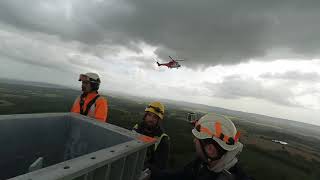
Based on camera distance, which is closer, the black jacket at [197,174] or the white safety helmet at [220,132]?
the black jacket at [197,174]

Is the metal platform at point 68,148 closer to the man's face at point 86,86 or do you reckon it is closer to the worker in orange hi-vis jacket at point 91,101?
the worker in orange hi-vis jacket at point 91,101

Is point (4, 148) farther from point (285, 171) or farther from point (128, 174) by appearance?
point (285, 171)

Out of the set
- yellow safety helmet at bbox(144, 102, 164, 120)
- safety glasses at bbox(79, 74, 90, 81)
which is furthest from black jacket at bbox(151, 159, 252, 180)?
safety glasses at bbox(79, 74, 90, 81)

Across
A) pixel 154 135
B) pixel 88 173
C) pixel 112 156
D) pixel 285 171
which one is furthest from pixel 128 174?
pixel 285 171

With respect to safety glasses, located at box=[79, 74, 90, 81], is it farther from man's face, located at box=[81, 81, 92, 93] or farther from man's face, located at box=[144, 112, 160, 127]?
man's face, located at box=[144, 112, 160, 127]

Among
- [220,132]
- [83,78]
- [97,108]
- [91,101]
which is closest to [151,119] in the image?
[97,108]

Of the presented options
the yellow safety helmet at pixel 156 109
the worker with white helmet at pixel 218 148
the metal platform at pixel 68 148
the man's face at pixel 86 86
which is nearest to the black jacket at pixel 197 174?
the worker with white helmet at pixel 218 148

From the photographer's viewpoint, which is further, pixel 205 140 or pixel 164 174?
pixel 164 174
